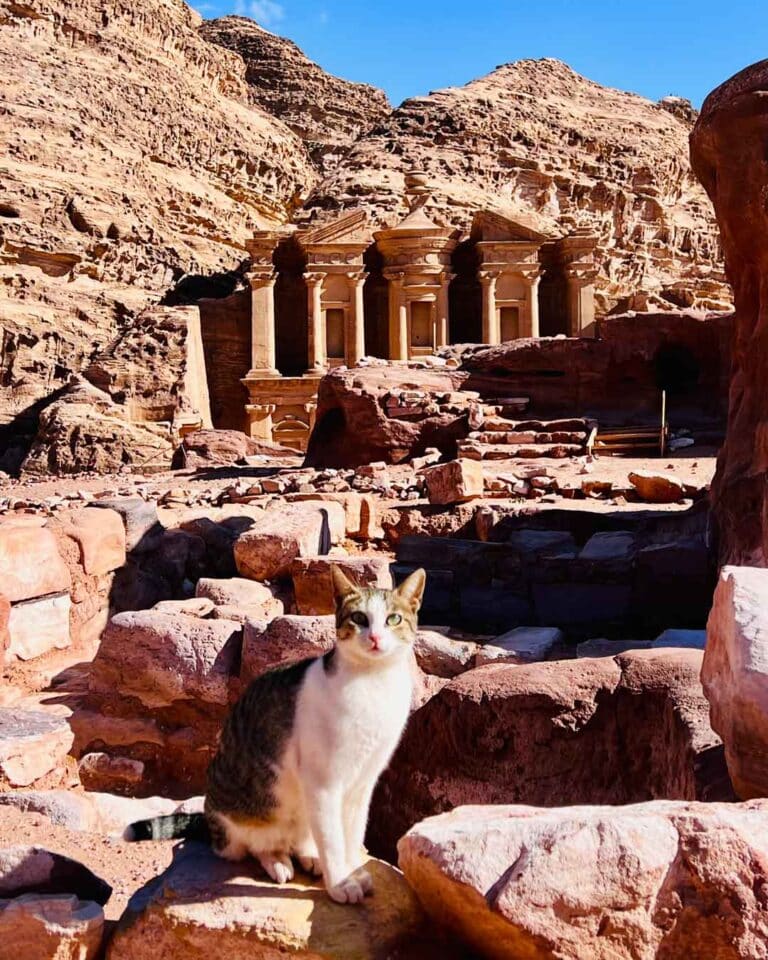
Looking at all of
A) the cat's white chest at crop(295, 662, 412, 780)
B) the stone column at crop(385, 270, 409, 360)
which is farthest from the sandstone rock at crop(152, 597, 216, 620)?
the stone column at crop(385, 270, 409, 360)

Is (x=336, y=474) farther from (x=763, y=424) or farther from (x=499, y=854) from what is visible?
(x=499, y=854)

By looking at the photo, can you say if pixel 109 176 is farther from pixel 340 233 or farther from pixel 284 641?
pixel 284 641

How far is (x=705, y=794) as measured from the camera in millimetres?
3576

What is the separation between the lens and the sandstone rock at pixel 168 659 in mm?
6305

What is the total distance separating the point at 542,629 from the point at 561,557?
166 cm

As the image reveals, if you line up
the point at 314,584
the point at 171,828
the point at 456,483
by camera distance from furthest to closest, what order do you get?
the point at 456,483, the point at 314,584, the point at 171,828

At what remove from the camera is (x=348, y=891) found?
302 cm

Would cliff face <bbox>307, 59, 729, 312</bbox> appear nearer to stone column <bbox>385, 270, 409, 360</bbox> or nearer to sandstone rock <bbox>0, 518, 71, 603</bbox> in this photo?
stone column <bbox>385, 270, 409, 360</bbox>

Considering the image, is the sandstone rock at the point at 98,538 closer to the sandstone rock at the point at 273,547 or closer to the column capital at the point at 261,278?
the sandstone rock at the point at 273,547

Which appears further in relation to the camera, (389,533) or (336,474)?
(336,474)

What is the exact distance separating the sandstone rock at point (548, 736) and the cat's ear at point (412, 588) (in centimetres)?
149

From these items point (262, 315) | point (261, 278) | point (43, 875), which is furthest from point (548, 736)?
point (261, 278)

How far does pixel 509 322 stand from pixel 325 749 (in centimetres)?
3292

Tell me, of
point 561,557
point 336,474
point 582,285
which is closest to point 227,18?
point 582,285
